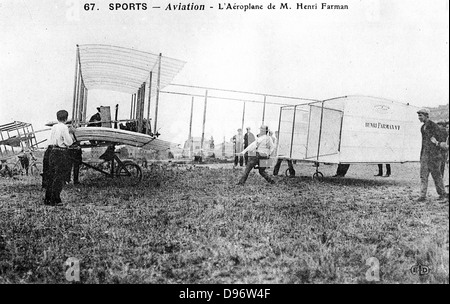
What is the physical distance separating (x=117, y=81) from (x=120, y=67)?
116 cm

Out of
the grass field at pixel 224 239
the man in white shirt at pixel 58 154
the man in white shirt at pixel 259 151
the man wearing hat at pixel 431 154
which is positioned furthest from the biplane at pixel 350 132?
the man in white shirt at pixel 58 154

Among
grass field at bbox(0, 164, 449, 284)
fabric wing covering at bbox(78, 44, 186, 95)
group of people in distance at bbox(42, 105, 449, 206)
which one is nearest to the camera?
grass field at bbox(0, 164, 449, 284)

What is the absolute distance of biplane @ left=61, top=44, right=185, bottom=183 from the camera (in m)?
5.66

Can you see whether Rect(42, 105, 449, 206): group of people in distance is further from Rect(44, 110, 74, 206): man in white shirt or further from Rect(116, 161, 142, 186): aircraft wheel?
Rect(116, 161, 142, 186): aircraft wheel

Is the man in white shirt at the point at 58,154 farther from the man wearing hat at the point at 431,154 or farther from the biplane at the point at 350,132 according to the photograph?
the biplane at the point at 350,132

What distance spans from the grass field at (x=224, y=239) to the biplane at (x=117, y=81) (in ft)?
3.65

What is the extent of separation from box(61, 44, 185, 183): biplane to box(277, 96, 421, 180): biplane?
Answer: 351cm

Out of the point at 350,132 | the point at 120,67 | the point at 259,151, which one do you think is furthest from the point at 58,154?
the point at 350,132

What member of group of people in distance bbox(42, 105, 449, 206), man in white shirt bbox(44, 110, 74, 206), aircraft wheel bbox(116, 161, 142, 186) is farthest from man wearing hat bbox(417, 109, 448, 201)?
aircraft wheel bbox(116, 161, 142, 186)

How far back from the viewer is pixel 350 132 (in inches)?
289

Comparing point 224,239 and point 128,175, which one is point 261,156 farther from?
point 224,239
